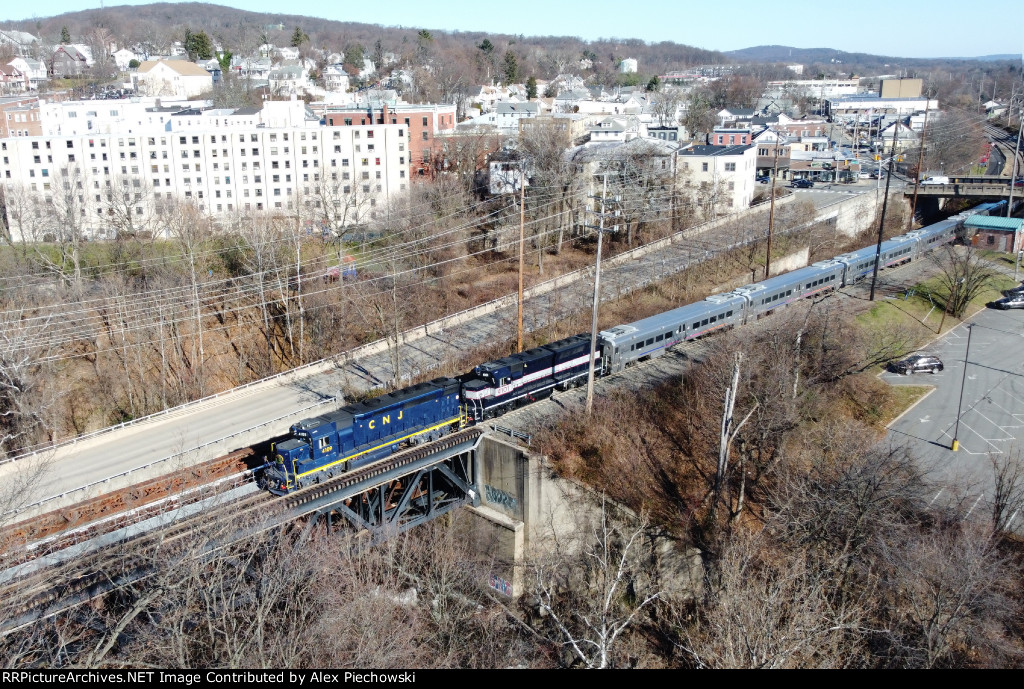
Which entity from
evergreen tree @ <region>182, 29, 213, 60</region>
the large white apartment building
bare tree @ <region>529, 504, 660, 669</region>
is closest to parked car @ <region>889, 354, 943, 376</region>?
bare tree @ <region>529, 504, 660, 669</region>

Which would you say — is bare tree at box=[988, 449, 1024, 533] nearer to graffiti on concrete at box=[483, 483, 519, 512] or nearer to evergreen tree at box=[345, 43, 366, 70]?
graffiti on concrete at box=[483, 483, 519, 512]

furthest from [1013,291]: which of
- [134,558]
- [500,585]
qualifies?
[134,558]

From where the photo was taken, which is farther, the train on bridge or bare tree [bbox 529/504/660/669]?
bare tree [bbox 529/504/660/669]

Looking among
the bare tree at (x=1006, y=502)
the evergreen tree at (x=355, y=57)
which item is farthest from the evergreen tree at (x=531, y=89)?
the bare tree at (x=1006, y=502)

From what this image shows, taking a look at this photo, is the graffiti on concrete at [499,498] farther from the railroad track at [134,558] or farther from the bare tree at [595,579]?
the railroad track at [134,558]

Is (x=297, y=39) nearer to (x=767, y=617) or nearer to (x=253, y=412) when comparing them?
(x=253, y=412)

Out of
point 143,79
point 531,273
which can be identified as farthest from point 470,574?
point 143,79
